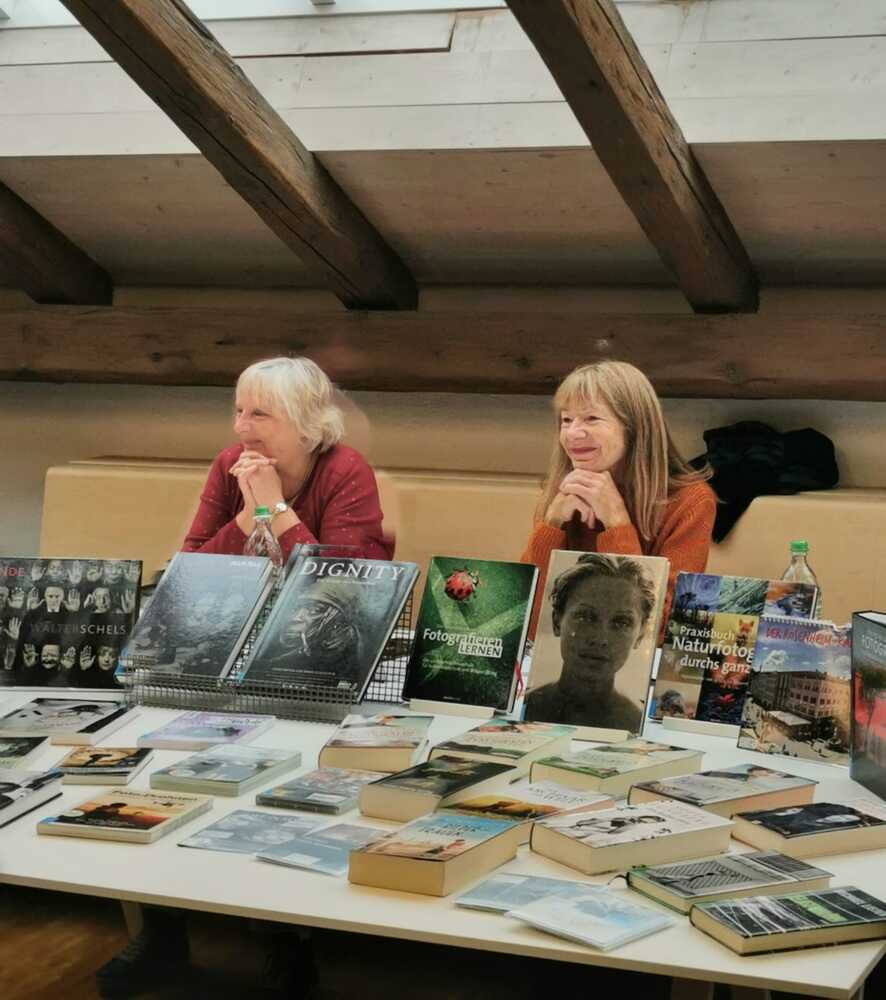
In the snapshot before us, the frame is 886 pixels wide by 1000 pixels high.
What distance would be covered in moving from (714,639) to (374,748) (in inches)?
23.3

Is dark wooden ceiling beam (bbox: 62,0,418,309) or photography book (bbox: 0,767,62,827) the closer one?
photography book (bbox: 0,767,62,827)

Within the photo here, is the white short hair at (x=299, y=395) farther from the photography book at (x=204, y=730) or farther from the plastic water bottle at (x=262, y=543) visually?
the photography book at (x=204, y=730)

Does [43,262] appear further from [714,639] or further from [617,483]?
[714,639]

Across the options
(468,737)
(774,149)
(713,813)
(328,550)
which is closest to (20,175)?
(774,149)

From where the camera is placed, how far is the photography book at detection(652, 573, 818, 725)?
1906 mm

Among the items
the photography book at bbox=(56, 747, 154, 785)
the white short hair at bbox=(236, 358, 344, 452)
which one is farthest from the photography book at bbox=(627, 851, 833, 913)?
the white short hair at bbox=(236, 358, 344, 452)

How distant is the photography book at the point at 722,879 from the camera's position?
4.05 feet

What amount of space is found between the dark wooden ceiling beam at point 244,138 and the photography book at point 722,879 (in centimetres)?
282

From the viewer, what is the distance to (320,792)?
59.9 inches

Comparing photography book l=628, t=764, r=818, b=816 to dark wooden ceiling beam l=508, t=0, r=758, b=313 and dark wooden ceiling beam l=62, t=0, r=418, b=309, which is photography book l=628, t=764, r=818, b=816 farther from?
dark wooden ceiling beam l=62, t=0, r=418, b=309

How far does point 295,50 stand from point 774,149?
59.8 inches

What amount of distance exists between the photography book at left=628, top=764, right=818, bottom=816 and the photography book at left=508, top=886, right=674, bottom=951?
0.86ft

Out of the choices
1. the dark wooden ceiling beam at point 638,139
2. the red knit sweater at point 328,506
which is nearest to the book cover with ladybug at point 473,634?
the red knit sweater at point 328,506

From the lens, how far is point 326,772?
161 centimetres
